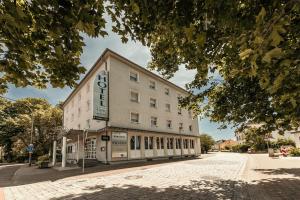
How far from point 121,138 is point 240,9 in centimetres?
1942

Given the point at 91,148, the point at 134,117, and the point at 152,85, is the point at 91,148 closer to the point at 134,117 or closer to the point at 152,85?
the point at 134,117

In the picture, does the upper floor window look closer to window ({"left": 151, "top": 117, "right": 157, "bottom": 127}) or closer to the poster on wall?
window ({"left": 151, "top": 117, "right": 157, "bottom": 127})

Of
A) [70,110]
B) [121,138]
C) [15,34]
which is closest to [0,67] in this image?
[15,34]

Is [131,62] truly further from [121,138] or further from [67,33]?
[67,33]

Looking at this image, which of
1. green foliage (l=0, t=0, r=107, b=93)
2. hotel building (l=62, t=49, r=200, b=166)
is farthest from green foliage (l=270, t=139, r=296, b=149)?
green foliage (l=0, t=0, r=107, b=93)

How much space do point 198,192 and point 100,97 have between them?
1507 centimetres

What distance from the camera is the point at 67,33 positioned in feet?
14.0

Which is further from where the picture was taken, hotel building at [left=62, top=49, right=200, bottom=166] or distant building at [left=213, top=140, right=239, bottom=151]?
distant building at [left=213, top=140, right=239, bottom=151]

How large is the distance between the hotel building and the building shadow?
363 inches

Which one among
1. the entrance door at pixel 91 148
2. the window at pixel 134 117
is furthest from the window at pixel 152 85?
the entrance door at pixel 91 148

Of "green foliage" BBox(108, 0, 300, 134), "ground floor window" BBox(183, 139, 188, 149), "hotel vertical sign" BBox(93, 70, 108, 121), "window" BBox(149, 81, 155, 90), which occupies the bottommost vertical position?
"ground floor window" BBox(183, 139, 188, 149)

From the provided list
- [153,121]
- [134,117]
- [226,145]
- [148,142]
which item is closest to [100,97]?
[134,117]

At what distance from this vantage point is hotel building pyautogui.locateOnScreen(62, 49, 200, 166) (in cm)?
2088

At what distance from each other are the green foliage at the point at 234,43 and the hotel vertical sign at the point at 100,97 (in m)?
12.6
